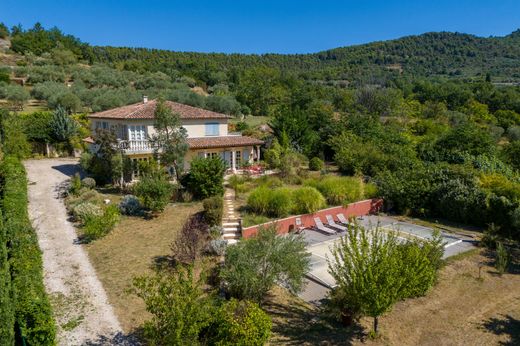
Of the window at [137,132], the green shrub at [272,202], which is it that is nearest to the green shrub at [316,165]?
the green shrub at [272,202]

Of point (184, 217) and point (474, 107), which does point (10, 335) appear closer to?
point (184, 217)

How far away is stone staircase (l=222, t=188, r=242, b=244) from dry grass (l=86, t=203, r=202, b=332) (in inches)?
71.6

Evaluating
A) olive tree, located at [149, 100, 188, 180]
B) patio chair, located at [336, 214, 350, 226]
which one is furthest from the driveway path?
patio chair, located at [336, 214, 350, 226]

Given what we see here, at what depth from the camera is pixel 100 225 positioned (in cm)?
1761

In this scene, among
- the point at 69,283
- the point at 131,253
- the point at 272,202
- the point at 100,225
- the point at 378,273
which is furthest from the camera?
the point at 272,202

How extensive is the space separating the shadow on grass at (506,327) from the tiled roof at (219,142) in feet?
70.5

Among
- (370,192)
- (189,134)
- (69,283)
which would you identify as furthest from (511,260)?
(189,134)

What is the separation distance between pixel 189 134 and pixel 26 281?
20.8 metres

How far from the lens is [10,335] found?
848 cm

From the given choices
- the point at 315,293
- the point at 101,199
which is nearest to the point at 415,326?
the point at 315,293

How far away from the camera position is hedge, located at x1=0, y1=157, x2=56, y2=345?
29.3 ft

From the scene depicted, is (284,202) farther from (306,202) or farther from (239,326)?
(239,326)

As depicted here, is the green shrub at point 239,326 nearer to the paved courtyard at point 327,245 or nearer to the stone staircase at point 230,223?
the paved courtyard at point 327,245

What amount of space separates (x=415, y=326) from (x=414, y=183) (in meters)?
14.0
